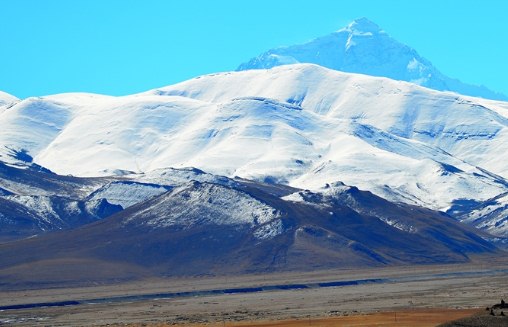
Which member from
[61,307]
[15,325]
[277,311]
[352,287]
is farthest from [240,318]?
[352,287]

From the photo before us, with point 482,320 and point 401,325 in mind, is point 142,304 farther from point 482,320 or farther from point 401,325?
point 482,320

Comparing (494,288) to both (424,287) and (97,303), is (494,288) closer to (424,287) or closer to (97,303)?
(424,287)

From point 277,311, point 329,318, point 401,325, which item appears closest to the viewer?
point 401,325

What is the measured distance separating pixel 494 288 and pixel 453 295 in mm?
13923

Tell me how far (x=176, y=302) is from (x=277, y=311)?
95.3 ft

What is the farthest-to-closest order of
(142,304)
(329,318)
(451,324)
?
1. (142,304)
2. (329,318)
3. (451,324)

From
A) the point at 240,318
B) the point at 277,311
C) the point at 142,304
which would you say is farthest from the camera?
the point at 142,304

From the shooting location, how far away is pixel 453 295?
538 ft

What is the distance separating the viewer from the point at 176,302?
577 ft

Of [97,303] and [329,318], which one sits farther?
[97,303]

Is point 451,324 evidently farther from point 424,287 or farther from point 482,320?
point 424,287

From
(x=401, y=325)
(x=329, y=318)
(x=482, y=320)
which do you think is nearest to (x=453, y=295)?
(x=329, y=318)

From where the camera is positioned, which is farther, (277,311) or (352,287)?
(352,287)

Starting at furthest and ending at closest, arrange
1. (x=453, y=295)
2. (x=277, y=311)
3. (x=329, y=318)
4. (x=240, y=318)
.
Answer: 1. (x=453, y=295)
2. (x=277, y=311)
3. (x=240, y=318)
4. (x=329, y=318)
